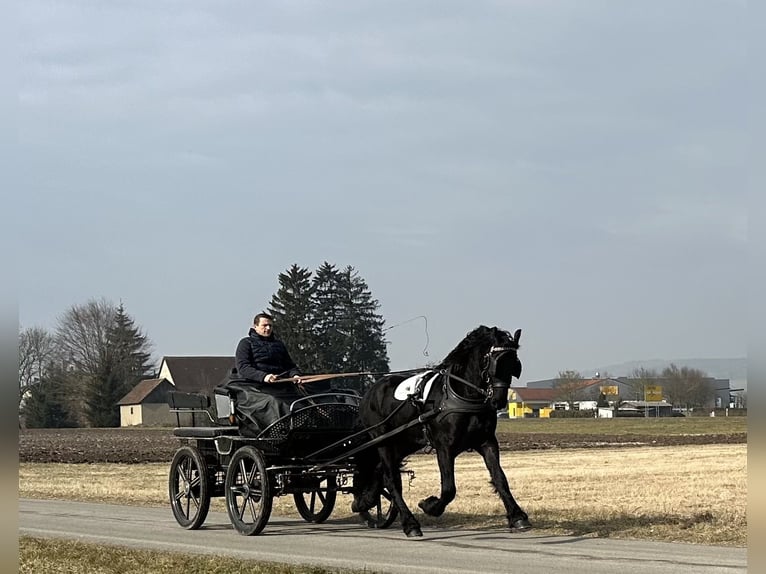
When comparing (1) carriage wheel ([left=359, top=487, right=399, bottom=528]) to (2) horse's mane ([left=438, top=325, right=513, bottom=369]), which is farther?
(1) carriage wheel ([left=359, top=487, right=399, bottom=528])

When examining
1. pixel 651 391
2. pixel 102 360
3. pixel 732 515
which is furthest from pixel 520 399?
pixel 732 515

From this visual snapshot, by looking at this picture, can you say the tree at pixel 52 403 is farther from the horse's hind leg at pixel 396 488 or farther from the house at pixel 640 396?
the horse's hind leg at pixel 396 488

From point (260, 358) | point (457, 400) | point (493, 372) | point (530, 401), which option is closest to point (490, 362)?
point (493, 372)

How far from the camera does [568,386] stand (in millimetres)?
145125

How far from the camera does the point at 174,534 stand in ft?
49.0

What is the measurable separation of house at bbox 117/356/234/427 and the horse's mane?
301 ft

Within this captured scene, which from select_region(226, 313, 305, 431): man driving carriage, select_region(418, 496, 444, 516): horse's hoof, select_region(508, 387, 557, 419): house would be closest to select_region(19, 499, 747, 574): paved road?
select_region(418, 496, 444, 516): horse's hoof

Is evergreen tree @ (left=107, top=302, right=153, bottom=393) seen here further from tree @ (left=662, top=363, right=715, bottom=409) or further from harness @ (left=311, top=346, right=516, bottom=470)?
harness @ (left=311, top=346, right=516, bottom=470)

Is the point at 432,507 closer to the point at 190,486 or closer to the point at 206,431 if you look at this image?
the point at 206,431

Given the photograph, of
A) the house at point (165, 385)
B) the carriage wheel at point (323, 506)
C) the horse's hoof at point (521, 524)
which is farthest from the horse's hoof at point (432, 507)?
the house at point (165, 385)

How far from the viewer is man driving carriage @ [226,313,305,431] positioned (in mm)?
14750

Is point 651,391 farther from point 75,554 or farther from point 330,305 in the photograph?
point 75,554

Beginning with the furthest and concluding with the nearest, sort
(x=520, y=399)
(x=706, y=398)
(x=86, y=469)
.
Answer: (x=520, y=399), (x=706, y=398), (x=86, y=469)

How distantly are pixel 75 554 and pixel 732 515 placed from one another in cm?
887
